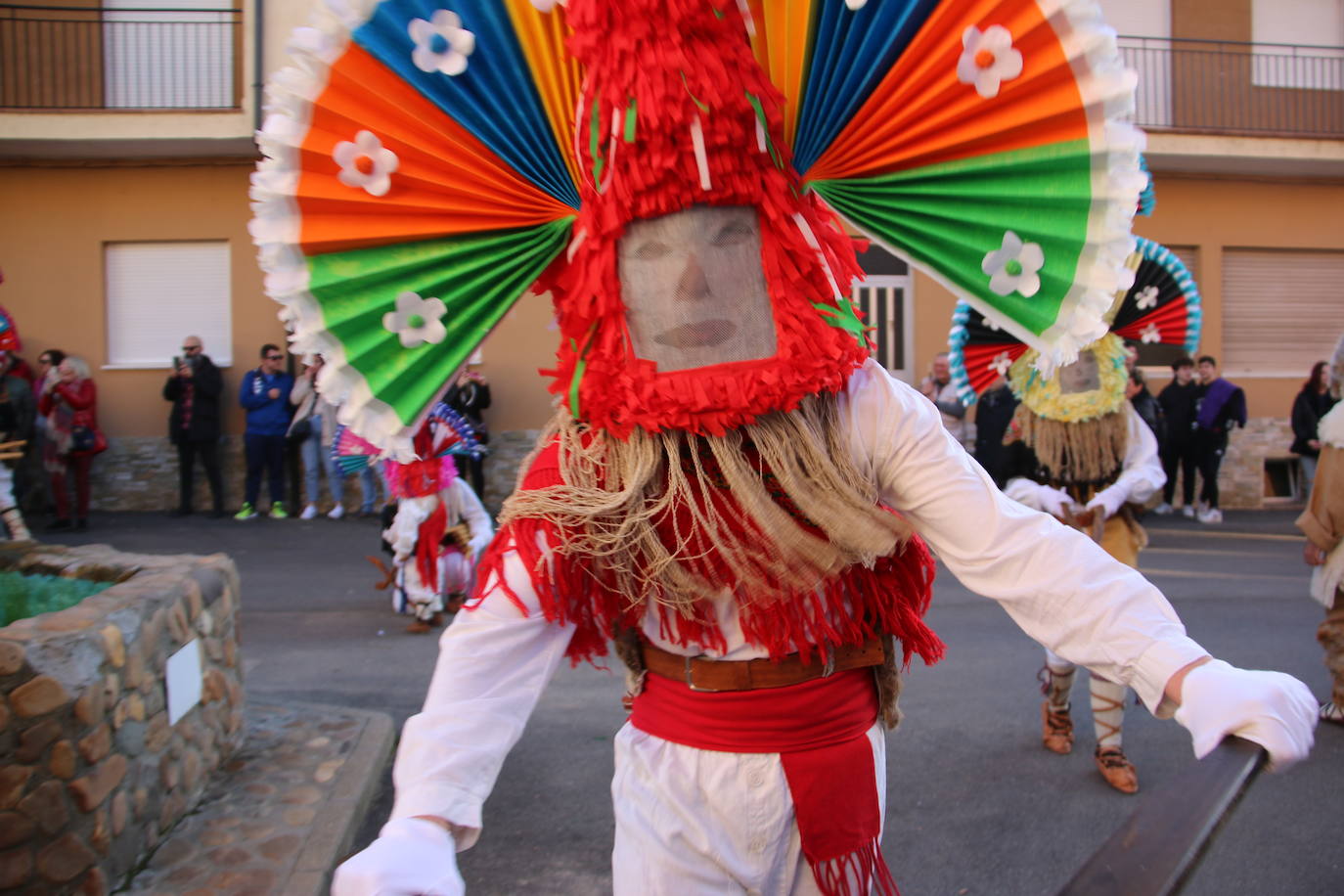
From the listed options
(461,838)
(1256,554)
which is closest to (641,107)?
(461,838)

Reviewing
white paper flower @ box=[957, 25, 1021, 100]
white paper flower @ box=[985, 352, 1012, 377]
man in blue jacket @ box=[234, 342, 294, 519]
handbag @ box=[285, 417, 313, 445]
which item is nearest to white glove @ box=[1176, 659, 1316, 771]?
white paper flower @ box=[957, 25, 1021, 100]

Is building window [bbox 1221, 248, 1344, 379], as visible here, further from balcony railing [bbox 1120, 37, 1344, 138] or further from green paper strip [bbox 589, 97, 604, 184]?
green paper strip [bbox 589, 97, 604, 184]

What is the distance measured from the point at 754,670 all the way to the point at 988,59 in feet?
3.86

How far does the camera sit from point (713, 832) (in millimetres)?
1928

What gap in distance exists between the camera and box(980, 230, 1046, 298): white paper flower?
6.27ft

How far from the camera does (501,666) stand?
1.84 m

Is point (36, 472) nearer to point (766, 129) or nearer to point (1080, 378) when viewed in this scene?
point (1080, 378)

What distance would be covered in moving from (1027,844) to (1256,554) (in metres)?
7.77

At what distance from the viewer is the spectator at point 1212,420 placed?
12438 mm

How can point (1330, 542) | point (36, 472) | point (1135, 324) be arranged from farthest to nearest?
point (36, 472) → point (1330, 542) → point (1135, 324)

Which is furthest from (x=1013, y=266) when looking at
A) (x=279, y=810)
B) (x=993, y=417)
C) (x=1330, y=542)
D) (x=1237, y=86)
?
(x=1237, y=86)

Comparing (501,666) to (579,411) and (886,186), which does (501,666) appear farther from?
(886,186)

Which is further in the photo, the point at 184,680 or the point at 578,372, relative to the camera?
the point at 184,680

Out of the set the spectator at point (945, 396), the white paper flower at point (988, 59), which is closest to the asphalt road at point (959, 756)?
the white paper flower at point (988, 59)
